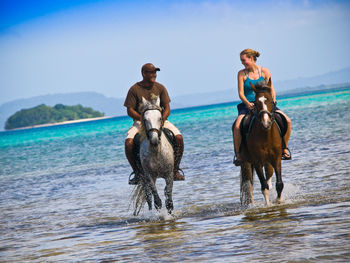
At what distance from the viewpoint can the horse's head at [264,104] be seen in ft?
27.5

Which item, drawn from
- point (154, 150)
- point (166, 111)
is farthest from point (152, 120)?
point (166, 111)

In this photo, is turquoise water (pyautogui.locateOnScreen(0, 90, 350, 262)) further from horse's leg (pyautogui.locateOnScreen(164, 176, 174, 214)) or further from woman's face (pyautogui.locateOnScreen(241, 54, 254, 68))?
woman's face (pyautogui.locateOnScreen(241, 54, 254, 68))

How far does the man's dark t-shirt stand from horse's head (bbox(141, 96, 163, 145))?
47cm

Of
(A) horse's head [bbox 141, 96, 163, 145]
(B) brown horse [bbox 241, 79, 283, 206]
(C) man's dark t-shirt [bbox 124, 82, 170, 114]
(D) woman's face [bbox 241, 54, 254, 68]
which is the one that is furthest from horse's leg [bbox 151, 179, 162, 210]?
(D) woman's face [bbox 241, 54, 254, 68]

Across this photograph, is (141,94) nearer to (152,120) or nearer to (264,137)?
(152,120)

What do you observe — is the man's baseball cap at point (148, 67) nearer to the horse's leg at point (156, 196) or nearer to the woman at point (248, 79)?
the woman at point (248, 79)

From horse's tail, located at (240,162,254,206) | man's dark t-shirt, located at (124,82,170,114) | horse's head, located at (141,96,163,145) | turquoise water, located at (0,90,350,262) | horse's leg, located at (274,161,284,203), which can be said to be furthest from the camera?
horse's tail, located at (240,162,254,206)

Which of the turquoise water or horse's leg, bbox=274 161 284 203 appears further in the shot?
horse's leg, bbox=274 161 284 203

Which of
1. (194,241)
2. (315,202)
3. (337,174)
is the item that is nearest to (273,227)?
(194,241)

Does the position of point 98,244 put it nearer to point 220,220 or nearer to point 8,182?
point 220,220

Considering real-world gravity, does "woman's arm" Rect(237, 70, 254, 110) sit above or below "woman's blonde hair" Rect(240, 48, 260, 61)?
below

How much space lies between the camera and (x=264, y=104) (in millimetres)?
8453

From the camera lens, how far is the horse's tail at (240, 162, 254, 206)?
944 cm

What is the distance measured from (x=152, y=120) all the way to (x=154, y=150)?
527 mm
